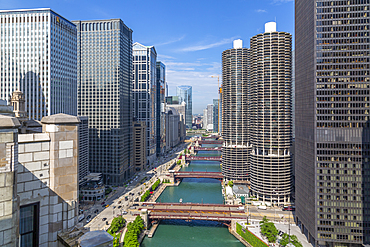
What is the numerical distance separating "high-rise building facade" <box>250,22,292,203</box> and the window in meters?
100

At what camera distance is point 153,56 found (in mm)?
190125

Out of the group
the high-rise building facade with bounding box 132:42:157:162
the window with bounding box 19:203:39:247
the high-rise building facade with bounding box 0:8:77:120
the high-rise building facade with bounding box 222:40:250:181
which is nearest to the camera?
the window with bounding box 19:203:39:247

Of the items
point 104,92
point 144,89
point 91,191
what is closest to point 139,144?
point 104,92

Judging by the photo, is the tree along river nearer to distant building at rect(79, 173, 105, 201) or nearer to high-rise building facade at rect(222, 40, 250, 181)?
high-rise building facade at rect(222, 40, 250, 181)

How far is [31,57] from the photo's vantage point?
9931cm

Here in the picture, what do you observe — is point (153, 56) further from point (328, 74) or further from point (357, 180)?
point (357, 180)

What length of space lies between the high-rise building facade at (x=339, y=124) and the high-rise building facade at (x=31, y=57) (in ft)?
301

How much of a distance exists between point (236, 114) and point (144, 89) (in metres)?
73.5

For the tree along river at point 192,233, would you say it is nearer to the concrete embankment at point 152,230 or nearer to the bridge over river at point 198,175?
the concrete embankment at point 152,230

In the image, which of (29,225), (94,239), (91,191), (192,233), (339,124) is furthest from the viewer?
(91,191)

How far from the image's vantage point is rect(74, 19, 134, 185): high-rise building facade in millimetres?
121312

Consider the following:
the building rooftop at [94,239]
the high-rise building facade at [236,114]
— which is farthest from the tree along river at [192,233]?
the building rooftop at [94,239]

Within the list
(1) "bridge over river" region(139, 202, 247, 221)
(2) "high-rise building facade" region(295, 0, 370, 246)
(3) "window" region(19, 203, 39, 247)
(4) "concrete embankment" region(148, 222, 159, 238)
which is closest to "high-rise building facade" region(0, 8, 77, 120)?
(1) "bridge over river" region(139, 202, 247, 221)

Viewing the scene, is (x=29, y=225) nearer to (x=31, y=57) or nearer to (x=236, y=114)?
(x=31, y=57)
